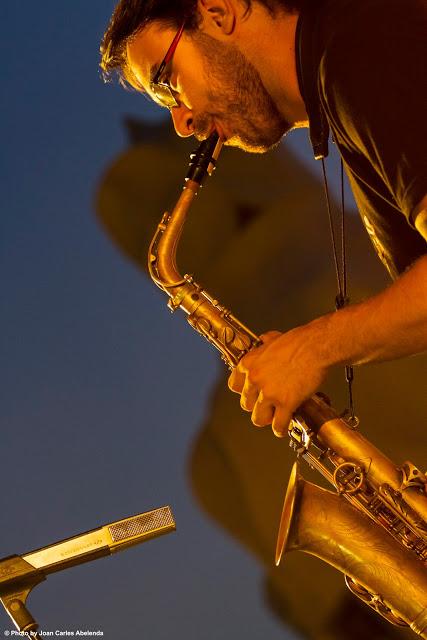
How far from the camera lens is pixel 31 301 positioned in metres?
2.47

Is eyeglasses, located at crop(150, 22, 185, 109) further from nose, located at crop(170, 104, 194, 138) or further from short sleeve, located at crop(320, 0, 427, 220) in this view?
short sleeve, located at crop(320, 0, 427, 220)

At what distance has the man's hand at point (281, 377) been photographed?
132cm

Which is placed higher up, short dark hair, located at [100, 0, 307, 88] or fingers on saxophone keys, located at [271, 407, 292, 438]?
short dark hair, located at [100, 0, 307, 88]

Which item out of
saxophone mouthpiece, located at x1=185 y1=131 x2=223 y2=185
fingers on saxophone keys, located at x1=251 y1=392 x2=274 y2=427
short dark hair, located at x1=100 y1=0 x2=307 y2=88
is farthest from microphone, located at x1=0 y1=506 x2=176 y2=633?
short dark hair, located at x1=100 y1=0 x2=307 y2=88

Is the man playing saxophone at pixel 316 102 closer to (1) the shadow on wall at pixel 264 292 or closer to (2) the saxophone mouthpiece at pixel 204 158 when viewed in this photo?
(2) the saxophone mouthpiece at pixel 204 158

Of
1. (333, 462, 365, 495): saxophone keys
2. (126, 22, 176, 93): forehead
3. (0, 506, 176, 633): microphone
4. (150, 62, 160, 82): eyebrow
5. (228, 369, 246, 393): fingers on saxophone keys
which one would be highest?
(126, 22, 176, 93): forehead

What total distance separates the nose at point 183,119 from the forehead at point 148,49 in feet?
0.29

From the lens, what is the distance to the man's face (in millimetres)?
1642

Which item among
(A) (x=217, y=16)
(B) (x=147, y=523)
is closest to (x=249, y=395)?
(B) (x=147, y=523)

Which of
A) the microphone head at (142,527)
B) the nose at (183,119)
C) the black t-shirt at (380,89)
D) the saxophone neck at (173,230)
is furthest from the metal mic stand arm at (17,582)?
the nose at (183,119)

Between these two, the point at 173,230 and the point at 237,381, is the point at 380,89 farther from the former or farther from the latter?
the point at 173,230

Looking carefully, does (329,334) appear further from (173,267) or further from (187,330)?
(187,330)

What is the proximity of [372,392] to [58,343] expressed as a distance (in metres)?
1.06

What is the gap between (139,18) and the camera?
5.67 feet
